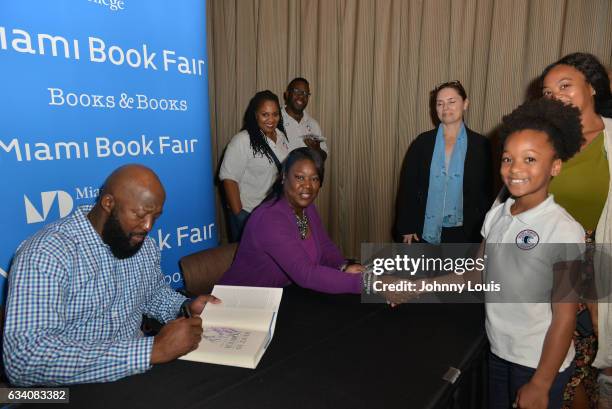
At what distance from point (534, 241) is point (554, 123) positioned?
0.40m

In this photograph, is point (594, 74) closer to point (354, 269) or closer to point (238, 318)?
point (354, 269)

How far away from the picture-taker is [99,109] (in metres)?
2.50

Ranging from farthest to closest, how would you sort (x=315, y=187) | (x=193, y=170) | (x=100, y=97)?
(x=193, y=170) → (x=100, y=97) → (x=315, y=187)


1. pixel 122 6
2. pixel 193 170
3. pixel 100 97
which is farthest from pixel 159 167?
pixel 122 6

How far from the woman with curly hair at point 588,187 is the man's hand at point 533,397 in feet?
1.88

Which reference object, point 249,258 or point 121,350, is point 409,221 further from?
point 121,350

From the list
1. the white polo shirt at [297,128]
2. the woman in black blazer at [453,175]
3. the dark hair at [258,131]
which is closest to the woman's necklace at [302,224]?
the woman in black blazer at [453,175]

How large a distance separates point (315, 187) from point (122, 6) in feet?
5.33

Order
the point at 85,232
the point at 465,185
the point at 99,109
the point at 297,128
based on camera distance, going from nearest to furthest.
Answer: the point at 85,232, the point at 99,109, the point at 465,185, the point at 297,128

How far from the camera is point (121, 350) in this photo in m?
1.26

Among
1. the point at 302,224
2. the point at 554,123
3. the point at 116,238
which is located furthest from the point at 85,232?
the point at 554,123

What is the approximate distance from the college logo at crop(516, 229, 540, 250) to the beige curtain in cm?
261

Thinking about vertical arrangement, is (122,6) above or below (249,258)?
above

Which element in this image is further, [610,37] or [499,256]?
[610,37]
